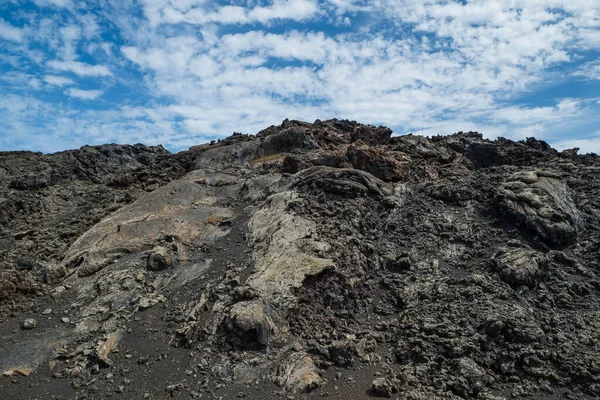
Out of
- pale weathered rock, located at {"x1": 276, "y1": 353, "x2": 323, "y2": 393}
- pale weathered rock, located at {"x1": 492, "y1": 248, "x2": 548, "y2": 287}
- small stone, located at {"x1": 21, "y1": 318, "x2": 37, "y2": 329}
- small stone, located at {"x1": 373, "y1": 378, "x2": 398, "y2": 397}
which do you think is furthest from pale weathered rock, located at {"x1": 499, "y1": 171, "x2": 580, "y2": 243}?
small stone, located at {"x1": 21, "y1": 318, "x2": 37, "y2": 329}

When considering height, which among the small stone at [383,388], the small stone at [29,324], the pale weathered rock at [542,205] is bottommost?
the small stone at [383,388]

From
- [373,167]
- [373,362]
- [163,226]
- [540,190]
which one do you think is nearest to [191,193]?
[163,226]

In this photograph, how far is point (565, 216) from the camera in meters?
15.2

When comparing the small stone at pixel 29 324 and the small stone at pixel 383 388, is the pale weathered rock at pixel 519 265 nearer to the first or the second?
the small stone at pixel 383 388

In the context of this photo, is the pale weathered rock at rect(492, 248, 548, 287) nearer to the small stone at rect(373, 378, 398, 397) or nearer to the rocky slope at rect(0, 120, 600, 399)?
the rocky slope at rect(0, 120, 600, 399)

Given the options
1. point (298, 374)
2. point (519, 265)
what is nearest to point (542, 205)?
point (519, 265)

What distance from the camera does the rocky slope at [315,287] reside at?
1035 cm

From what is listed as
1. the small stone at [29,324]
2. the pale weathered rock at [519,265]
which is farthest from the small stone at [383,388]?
the small stone at [29,324]

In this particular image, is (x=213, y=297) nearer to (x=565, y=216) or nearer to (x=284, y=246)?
(x=284, y=246)

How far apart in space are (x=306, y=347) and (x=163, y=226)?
346 inches

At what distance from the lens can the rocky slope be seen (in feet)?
34.0

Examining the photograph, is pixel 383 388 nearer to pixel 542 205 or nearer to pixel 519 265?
pixel 519 265

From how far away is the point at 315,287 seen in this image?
1318cm

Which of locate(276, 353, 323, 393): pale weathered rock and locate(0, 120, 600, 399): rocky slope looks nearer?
locate(276, 353, 323, 393): pale weathered rock
